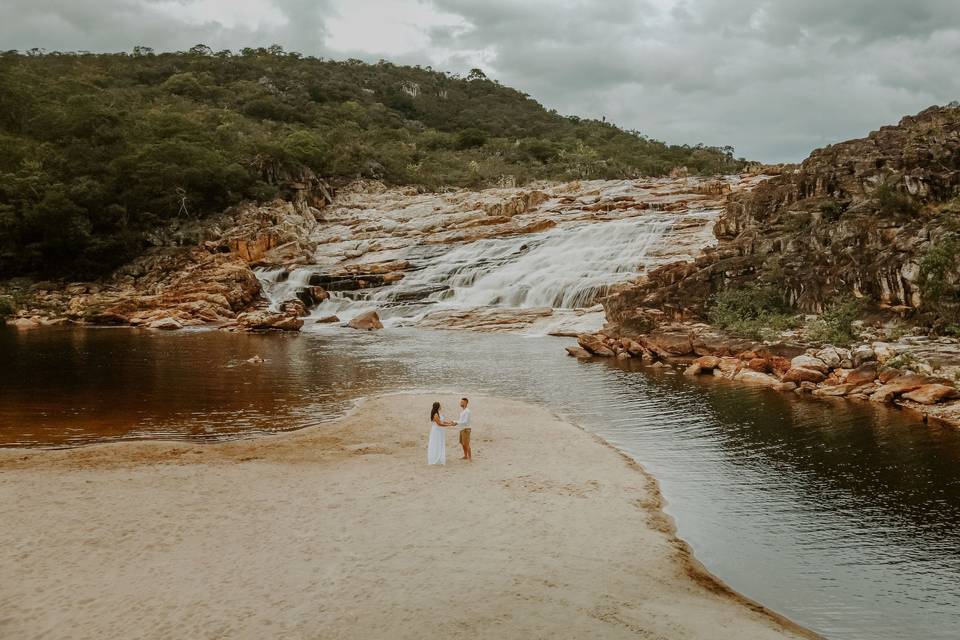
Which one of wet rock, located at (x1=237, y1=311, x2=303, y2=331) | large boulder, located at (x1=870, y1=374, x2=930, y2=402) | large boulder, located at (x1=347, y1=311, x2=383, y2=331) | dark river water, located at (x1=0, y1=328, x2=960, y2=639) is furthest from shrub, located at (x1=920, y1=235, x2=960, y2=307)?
wet rock, located at (x1=237, y1=311, x2=303, y2=331)

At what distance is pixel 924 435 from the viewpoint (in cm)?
1627

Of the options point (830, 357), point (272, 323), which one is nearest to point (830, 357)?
point (830, 357)

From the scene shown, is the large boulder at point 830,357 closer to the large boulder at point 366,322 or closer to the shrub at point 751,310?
the shrub at point 751,310

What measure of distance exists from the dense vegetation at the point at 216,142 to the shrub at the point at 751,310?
5015 cm

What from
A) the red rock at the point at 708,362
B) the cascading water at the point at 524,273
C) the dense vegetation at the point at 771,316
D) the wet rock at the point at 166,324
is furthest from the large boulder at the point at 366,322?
the red rock at the point at 708,362

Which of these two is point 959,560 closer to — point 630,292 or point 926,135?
point 630,292

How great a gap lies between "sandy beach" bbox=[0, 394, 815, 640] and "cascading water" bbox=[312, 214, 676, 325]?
29339 mm

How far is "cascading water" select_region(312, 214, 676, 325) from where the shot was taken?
43.8m

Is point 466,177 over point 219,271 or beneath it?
over

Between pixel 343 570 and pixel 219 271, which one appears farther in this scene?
pixel 219 271

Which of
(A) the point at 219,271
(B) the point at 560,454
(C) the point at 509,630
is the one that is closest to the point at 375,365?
(B) the point at 560,454

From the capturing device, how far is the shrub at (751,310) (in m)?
29.4

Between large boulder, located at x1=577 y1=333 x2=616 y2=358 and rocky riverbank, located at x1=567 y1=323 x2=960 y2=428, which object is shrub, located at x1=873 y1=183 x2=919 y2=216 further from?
large boulder, located at x1=577 y1=333 x2=616 y2=358

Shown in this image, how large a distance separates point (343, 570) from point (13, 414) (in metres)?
15.3
